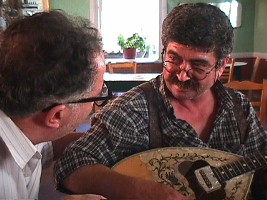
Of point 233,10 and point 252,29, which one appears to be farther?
point 252,29

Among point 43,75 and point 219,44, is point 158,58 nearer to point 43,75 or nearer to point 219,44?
point 219,44

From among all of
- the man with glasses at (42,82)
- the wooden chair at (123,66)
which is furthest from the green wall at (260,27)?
the man with glasses at (42,82)

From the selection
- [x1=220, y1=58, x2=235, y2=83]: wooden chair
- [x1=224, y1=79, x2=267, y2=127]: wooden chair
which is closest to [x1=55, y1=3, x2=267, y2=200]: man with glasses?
[x1=224, y1=79, x2=267, y2=127]: wooden chair

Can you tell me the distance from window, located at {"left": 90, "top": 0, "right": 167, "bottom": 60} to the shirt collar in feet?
16.0

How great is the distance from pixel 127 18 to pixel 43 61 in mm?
5073

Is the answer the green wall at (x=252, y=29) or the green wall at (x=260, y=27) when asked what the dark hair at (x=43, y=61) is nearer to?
the green wall at (x=252, y=29)

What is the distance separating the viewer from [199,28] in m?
1.18

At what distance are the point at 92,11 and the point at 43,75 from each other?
5.00 meters

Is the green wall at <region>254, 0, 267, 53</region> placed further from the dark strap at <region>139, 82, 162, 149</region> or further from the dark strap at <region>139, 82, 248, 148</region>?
the dark strap at <region>139, 82, 162, 149</region>

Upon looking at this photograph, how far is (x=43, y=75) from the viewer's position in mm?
771

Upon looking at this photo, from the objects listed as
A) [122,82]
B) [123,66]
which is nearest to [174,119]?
[122,82]

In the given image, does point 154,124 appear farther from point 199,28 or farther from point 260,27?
point 260,27

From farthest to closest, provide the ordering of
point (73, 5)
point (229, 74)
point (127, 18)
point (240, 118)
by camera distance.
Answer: point (127, 18)
point (73, 5)
point (229, 74)
point (240, 118)

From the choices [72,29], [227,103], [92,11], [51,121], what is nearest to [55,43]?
[72,29]
